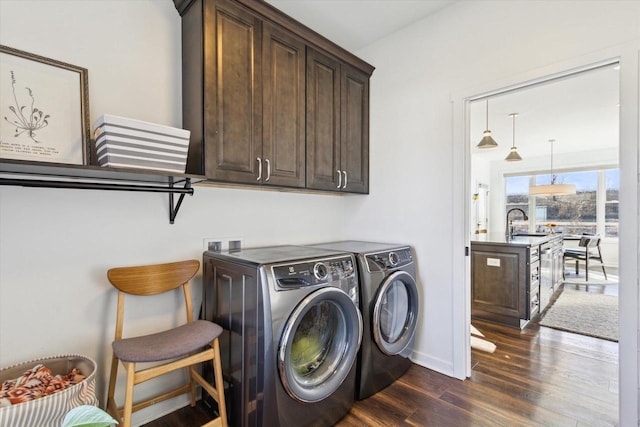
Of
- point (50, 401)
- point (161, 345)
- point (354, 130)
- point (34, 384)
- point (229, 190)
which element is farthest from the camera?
point (354, 130)

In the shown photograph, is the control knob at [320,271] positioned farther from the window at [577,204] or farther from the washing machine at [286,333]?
the window at [577,204]

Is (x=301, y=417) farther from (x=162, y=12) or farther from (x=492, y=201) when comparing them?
(x=492, y=201)

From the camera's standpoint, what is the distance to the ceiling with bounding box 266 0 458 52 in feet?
7.00

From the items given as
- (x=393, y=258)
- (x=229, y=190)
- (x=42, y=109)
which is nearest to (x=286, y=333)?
(x=393, y=258)

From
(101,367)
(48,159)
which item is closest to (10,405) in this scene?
(101,367)

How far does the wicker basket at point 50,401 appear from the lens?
1.02 metres

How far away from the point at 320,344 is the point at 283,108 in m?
1.49

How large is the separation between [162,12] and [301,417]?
7.83 ft

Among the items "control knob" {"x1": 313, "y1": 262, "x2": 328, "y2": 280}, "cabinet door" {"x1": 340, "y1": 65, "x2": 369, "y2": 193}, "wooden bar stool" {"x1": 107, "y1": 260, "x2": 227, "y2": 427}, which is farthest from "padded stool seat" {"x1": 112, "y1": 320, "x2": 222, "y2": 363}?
"cabinet door" {"x1": 340, "y1": 65, "x2": 369, "y2": 193}

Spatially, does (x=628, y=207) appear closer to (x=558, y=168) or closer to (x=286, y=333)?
(x=286, y=333)

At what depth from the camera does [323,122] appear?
2.29 metres

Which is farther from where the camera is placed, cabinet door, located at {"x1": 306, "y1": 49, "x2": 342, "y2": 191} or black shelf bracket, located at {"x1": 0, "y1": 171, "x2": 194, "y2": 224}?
cabinet door, located at {"x1": 306, "y1": 49, "x2": 342, "y2": 191}

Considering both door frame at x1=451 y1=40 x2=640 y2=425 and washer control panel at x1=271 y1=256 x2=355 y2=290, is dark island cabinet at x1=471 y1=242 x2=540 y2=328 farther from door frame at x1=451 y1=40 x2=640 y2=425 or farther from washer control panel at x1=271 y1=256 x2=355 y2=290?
washer control panel at x1=271 y1=256 x2=355 y2=290

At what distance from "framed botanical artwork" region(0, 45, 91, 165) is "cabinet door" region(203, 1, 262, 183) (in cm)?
58
